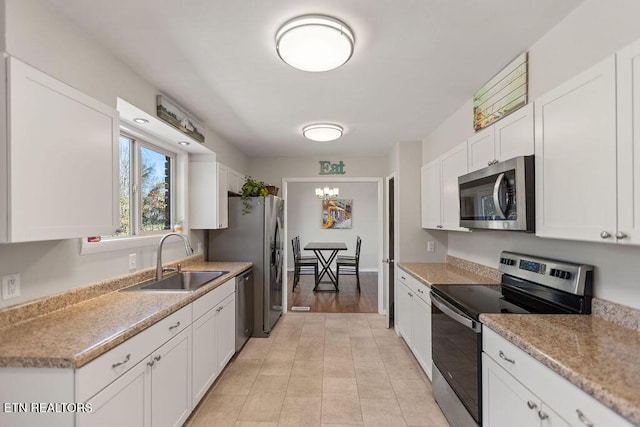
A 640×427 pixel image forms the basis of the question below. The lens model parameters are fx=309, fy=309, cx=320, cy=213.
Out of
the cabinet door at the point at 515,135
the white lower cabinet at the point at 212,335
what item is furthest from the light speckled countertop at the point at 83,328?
the cabinet door at the point at 515,135

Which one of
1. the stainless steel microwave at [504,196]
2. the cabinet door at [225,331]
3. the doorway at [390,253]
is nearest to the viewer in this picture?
the stainless steel microwave at [504,196]

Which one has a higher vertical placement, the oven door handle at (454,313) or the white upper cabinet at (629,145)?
the white upper cabinet at (629,145)

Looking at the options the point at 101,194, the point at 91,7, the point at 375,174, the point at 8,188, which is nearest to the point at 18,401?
the point at 8,188

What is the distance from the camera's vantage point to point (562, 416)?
41.9 inches

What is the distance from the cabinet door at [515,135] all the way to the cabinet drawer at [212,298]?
2267mm

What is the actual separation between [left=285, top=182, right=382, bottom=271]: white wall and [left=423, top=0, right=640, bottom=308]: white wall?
19.4 feet

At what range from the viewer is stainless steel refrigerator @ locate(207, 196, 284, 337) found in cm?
371

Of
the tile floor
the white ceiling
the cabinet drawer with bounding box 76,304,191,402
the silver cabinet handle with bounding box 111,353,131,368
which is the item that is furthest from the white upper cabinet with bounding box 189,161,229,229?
the silver cabinet handle with bounding box 111,353,131,368

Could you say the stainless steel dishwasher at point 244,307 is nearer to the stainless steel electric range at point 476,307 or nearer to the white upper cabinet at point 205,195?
the white upper cabinet at point 205,195

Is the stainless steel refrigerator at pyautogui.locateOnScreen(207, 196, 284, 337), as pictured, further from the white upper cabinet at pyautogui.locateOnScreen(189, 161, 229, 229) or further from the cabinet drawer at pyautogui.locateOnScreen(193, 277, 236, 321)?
the cabinet drawer at pyautogui.locateOnScreen(193, 277, 236, 321)

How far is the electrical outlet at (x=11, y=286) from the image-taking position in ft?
4.62

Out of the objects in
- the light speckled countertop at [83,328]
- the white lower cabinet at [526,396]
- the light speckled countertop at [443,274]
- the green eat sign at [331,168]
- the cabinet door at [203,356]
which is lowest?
the cabinet door at [203,356]

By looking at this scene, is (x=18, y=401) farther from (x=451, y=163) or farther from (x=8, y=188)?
(x=451, y=163)

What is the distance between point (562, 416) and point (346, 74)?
6.86 ft
